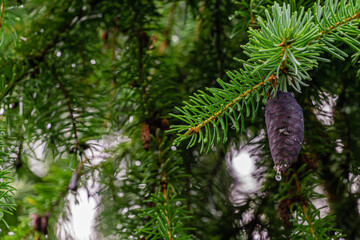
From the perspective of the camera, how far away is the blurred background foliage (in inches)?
29.4

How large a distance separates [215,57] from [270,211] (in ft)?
1.25

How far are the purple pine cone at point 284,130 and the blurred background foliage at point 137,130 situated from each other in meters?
0.26

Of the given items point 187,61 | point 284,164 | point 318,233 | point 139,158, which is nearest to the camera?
point 284,164

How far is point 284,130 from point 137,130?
1.61 ft

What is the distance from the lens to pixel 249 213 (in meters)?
0.92

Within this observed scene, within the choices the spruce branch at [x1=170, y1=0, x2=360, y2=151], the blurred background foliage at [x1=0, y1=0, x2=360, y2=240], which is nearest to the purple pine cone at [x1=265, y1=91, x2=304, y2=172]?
the spruce branch at [x1=170, y1=0, x2=360, y2=151]

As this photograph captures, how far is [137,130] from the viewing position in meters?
0.88

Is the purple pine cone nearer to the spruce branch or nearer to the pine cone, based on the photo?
the spruce branch

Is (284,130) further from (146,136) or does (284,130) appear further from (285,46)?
(146,136)

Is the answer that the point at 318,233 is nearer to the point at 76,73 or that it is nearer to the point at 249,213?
the point at 249,213

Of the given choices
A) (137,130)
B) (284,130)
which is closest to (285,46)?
(284,130)

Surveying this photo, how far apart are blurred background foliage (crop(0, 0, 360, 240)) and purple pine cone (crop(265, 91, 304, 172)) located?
0.26m

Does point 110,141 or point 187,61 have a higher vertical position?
point 187,61

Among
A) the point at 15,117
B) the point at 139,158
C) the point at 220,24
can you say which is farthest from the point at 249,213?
the point at 15,117
